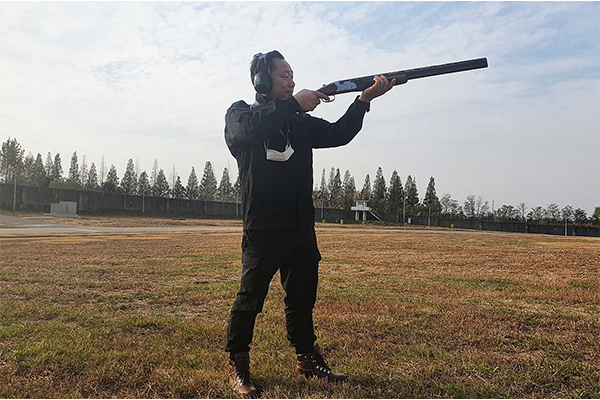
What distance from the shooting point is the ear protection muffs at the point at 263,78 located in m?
3.47

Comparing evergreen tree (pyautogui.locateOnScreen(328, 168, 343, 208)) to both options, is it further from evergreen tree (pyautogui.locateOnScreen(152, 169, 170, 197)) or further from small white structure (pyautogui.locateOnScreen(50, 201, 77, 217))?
small white structure (pyautogui.locateOnScreen(50, 201, 77, 217))

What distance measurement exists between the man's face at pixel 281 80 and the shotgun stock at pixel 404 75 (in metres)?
0.36

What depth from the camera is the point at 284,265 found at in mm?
3398

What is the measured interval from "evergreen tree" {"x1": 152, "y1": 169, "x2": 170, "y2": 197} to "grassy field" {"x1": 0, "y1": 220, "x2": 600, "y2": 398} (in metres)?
98.6

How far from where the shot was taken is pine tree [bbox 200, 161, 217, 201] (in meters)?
107

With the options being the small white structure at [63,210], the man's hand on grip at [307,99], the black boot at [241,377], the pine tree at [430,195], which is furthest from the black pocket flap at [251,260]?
the pine tree at [430,195]

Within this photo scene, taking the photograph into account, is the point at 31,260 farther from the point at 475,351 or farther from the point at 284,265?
the point at 475,351

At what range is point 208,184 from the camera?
10719 centimetres

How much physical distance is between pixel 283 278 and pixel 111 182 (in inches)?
4003

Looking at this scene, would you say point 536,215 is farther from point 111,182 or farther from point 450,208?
point 111,182

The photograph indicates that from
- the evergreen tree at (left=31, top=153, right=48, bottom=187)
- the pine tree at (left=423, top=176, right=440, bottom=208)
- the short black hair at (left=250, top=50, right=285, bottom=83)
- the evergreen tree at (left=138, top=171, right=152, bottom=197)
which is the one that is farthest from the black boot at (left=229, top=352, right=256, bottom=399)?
the pine tree at (left=423, top=176, right=440, bottom=208)

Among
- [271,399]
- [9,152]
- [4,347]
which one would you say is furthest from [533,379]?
[9,152]

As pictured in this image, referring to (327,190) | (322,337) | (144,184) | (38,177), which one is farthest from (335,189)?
(322,337)

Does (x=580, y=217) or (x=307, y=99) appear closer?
(x=307, y=99)
